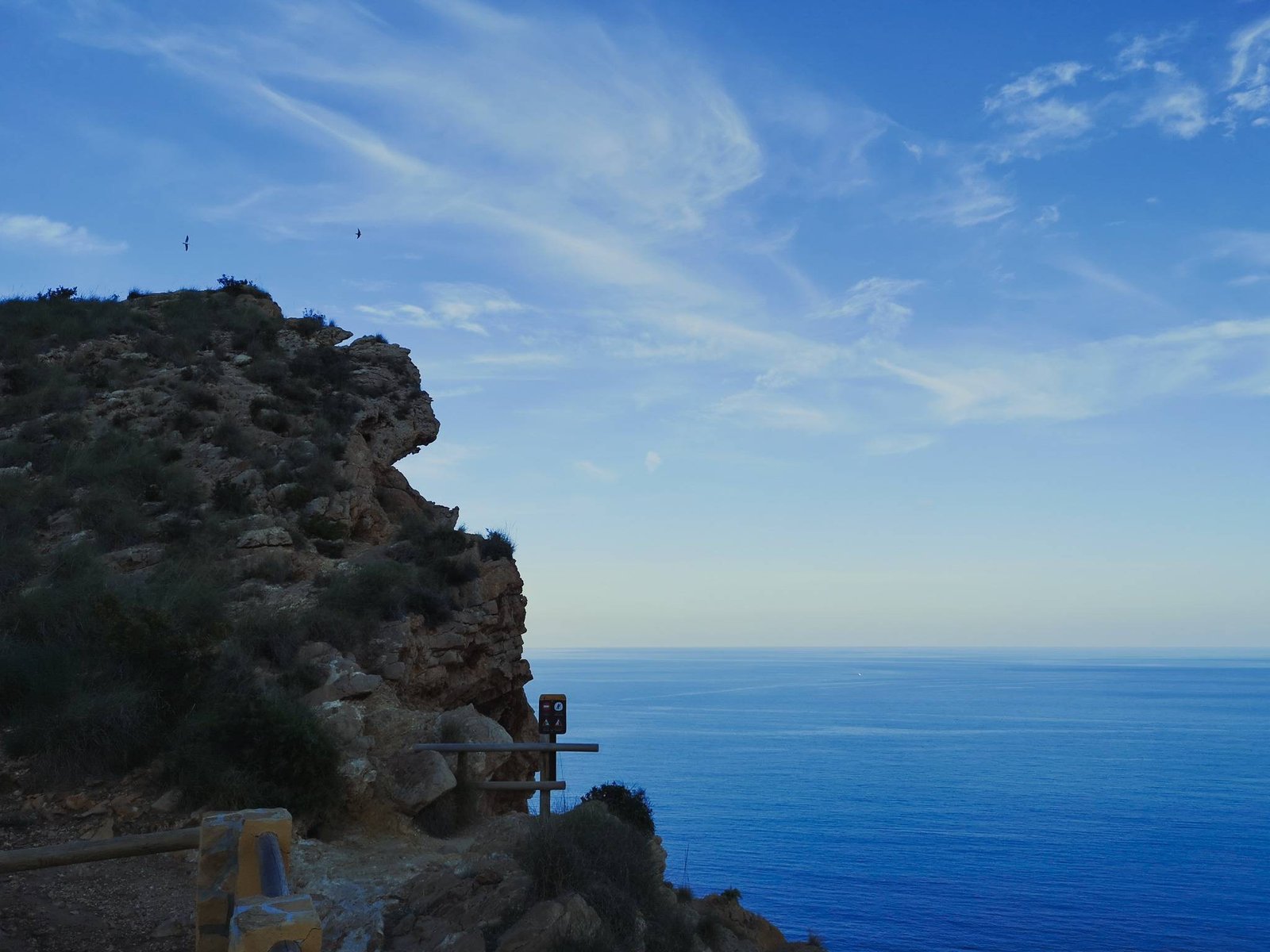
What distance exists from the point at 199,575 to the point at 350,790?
555cm

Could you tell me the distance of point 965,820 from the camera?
44.3 meters

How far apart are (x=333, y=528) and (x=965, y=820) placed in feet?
127

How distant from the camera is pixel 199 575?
13.9 m

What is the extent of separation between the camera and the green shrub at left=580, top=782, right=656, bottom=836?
14656 millimetres

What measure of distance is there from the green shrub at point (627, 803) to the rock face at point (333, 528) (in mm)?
1465

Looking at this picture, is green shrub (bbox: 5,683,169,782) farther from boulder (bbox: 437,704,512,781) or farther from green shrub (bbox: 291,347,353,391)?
green shrub (bbox: 291,347,353,391)

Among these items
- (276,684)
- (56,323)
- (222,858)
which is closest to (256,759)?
(276,684)

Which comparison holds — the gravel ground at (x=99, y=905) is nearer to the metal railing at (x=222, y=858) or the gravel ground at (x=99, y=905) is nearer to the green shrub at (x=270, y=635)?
the metal railing at (x=222, y=858)

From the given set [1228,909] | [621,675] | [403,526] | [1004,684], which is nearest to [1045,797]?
[1228,909]

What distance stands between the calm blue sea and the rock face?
130 inches

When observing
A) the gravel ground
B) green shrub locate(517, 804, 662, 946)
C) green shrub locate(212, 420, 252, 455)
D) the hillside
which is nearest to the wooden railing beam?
the gravel ground

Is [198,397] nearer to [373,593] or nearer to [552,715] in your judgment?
[373,593]

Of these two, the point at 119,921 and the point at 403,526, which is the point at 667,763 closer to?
the point at 403,526

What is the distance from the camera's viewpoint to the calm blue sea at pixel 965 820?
29.1 meters
